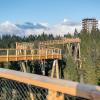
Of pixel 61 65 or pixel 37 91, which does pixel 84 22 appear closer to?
pixel 61 65

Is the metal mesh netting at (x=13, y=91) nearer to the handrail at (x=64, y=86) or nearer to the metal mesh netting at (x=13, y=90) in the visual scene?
the metal mesh netting at (x=13, y=90)

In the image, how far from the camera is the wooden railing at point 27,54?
2604cm

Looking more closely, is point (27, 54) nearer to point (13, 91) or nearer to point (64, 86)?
point (13, 91)

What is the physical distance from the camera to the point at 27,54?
28.6m

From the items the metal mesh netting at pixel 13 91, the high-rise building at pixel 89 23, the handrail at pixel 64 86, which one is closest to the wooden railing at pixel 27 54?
the metal mesh netting at pixel 13 91

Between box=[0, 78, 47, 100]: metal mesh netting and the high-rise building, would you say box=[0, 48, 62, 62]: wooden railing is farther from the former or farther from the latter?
the high-rise building

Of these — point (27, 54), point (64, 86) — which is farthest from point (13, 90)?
point (27, 54)

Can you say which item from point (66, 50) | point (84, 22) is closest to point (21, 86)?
point (66, 50)

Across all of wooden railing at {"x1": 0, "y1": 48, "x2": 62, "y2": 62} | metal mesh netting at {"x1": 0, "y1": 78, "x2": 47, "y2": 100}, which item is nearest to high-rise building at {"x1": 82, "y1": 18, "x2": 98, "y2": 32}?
wooden railing at {"x1": 0, "y1": 48, "x2": 62, "y2": 62}

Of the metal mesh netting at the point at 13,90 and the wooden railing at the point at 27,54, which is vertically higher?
the metal mesh netting at the point at 13,90

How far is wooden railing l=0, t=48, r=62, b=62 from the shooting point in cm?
2604

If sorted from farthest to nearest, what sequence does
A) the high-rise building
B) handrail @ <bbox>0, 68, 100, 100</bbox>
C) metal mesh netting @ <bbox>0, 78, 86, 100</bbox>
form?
the high-rise building, metal mesh netting @ <bbox>0, 78, 86, 100</bbox>, handrail @ <bbox>0, 68, 100, 100</bbox>

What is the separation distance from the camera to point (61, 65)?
37219mm

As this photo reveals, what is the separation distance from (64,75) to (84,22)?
100100mm
